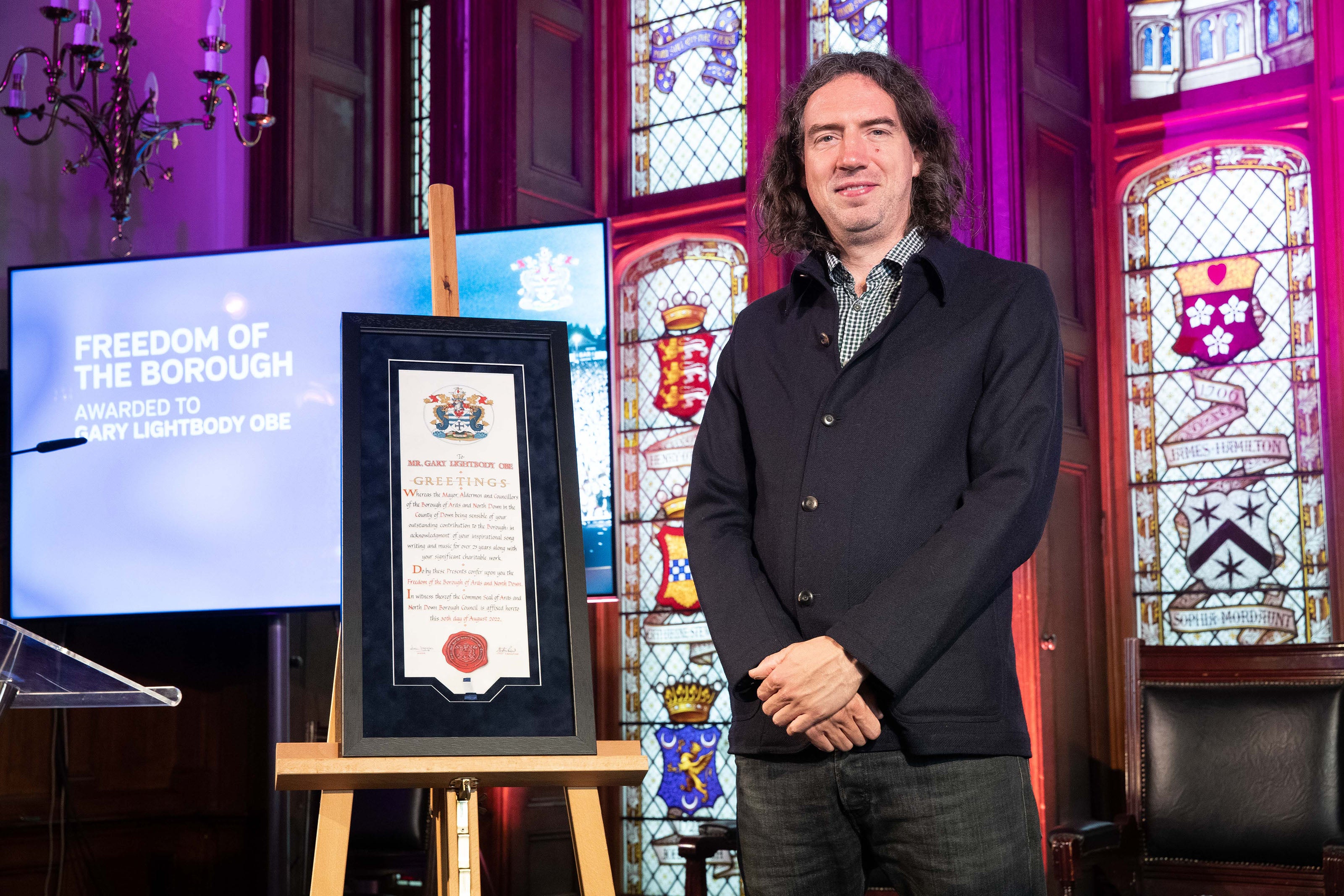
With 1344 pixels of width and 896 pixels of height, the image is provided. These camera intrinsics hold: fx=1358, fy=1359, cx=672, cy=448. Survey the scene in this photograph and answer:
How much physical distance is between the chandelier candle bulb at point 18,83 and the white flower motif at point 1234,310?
11.2 feet

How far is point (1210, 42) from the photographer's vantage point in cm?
401

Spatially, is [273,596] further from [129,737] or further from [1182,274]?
[1182,274]

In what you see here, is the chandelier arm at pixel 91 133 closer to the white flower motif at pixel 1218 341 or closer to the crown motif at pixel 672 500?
the crown motif at pixel 672 500

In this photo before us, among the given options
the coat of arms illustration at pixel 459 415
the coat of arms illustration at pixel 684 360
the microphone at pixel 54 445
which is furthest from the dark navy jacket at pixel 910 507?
the coat of arms illustration at pixel 684 360

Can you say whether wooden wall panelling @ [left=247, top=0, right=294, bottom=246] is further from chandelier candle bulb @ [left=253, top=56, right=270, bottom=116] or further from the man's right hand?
the man's right hand

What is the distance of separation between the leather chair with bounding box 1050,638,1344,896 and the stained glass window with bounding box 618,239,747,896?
1.51 metres

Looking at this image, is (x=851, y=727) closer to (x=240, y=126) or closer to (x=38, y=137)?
(x=38, y=137)

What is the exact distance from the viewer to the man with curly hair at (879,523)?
135cm

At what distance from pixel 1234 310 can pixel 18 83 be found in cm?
346

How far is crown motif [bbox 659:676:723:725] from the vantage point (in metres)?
4.49

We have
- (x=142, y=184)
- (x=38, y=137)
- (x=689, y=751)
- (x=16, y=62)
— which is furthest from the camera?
(x=689, y=751)

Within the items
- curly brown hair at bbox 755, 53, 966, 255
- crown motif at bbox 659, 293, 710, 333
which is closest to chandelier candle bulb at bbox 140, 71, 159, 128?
crown motif at bbox 659, 293, 710, 333

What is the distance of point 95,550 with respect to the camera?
A: 3.82 meters

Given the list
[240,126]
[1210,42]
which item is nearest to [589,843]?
[1210,42]
